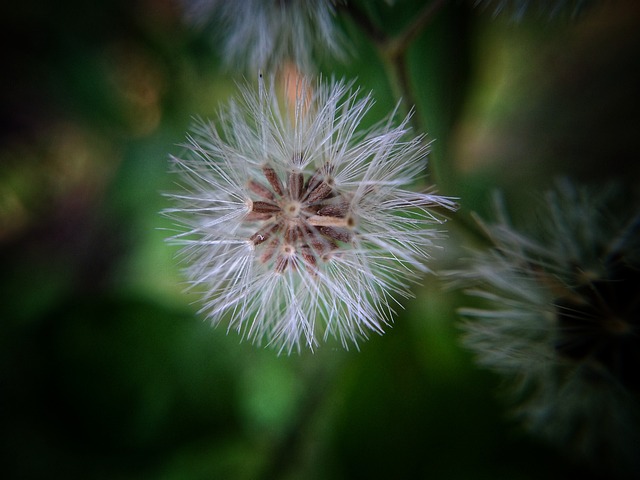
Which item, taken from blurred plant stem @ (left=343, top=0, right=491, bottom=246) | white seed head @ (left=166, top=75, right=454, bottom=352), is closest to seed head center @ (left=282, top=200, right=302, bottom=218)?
white seed head @ (left=166, top=75, right=454, bottom=352)

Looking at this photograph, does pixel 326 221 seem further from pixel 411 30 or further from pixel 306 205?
pixel 411 30

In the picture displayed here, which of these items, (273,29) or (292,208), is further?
(273,29)

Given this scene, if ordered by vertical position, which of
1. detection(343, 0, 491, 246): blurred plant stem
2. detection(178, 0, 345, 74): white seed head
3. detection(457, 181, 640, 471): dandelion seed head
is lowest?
detection(457, 181, 640, 471): dandelion seed head

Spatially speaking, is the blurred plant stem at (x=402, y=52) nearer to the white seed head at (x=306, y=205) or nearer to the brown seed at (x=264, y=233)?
the white seed head at (x=306, y=205)

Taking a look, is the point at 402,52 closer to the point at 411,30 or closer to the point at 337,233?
the point at 411,30

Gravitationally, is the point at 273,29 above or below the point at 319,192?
above

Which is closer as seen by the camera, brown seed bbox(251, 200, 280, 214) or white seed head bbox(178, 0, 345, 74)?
brown seed bbox(251, 200, 280, 214)

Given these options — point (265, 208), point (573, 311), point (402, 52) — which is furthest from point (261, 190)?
point (573, 311)

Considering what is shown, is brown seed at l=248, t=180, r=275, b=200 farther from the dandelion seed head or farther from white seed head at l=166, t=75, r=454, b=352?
the dandelion seed head
